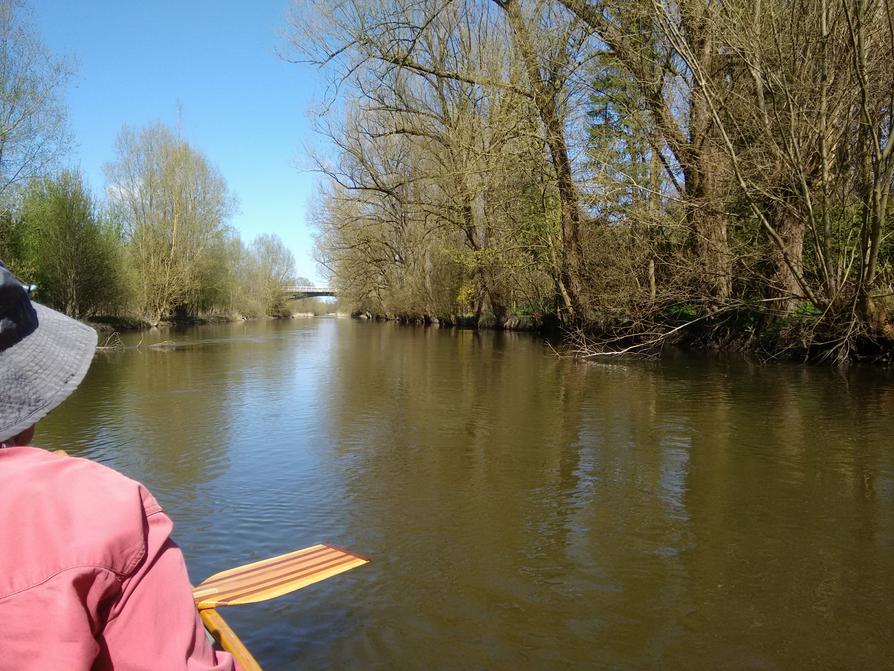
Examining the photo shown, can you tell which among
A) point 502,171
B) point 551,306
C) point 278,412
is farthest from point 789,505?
point 551,306

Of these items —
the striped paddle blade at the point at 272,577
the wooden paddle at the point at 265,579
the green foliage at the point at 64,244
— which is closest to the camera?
the wooden paddle at the point at 265,579

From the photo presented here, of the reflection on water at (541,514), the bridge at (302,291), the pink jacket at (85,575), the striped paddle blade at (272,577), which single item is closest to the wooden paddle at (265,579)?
the striped paddle blade at (272,577)

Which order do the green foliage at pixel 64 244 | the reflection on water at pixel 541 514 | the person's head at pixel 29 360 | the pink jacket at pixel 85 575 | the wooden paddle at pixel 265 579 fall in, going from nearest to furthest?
the pink jacket at pixel 85 575 → the person's head at pixel 29 360 → the wooden paddle at pixel 265 579 → the reflection on water at pixel 541 514 → the green foliage at pixel 64 244

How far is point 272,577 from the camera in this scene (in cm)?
316

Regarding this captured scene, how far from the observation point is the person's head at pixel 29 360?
43.8 inches

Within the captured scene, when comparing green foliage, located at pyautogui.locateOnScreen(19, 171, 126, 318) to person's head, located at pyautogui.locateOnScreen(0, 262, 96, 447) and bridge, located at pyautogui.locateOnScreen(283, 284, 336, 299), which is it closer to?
person's head, located at pyautogui.locateOnScreen(0, 262, 96, 447)

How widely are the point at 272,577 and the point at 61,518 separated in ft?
7.70

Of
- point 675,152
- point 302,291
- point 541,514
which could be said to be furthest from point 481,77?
point 302,291

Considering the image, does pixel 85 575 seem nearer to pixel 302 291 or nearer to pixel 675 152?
pixel 675 152

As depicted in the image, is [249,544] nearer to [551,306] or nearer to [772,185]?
[772,185]

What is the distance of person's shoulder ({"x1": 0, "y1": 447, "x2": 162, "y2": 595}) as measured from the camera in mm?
971

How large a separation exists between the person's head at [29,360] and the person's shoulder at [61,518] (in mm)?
106

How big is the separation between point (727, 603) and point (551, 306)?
935 inches

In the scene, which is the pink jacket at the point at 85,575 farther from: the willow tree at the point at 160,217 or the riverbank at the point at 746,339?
the willow tree at the point at 160,217
